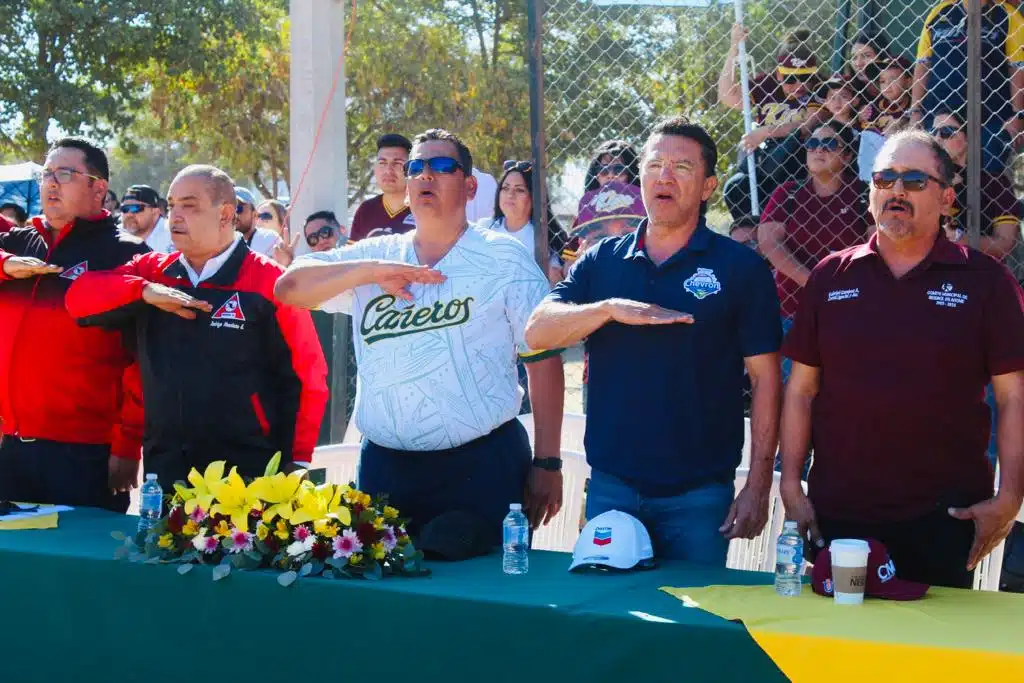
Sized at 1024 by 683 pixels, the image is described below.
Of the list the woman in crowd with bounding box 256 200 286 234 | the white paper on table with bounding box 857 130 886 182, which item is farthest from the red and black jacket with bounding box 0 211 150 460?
the woman in crowd with bounding box 256 200 286 234

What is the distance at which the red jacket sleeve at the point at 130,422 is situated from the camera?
16.6 ft

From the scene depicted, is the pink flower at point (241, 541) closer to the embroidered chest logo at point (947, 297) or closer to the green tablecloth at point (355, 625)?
the green tablecloth at point (355, 625)

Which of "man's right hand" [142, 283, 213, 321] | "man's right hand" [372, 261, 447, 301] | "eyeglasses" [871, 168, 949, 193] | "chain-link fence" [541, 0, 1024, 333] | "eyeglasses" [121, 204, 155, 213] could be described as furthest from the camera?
"eyeglasses" [121, 204, 155, 213]

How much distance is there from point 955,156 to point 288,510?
366 cm

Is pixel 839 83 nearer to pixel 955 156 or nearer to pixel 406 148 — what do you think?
pixel 955 156

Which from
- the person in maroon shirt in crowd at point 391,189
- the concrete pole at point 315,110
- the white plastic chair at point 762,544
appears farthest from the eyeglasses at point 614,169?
the concrete pole at point 315,110

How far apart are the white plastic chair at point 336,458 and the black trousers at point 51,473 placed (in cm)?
111

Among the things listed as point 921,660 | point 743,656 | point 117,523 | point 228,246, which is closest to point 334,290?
point 228,246

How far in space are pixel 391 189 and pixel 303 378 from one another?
8.36 ft

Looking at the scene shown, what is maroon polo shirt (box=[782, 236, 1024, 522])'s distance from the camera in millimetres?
3568

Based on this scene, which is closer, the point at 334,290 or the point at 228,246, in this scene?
the point at 334,290

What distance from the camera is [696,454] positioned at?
3.83 metres

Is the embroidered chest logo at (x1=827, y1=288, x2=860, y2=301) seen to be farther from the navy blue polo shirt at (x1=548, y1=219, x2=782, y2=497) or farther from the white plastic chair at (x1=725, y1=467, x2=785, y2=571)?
the white plastic chair at (x1=725, y1=467, x2=785, y2=571)

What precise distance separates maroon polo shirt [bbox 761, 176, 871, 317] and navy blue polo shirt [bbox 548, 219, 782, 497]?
2202mm
